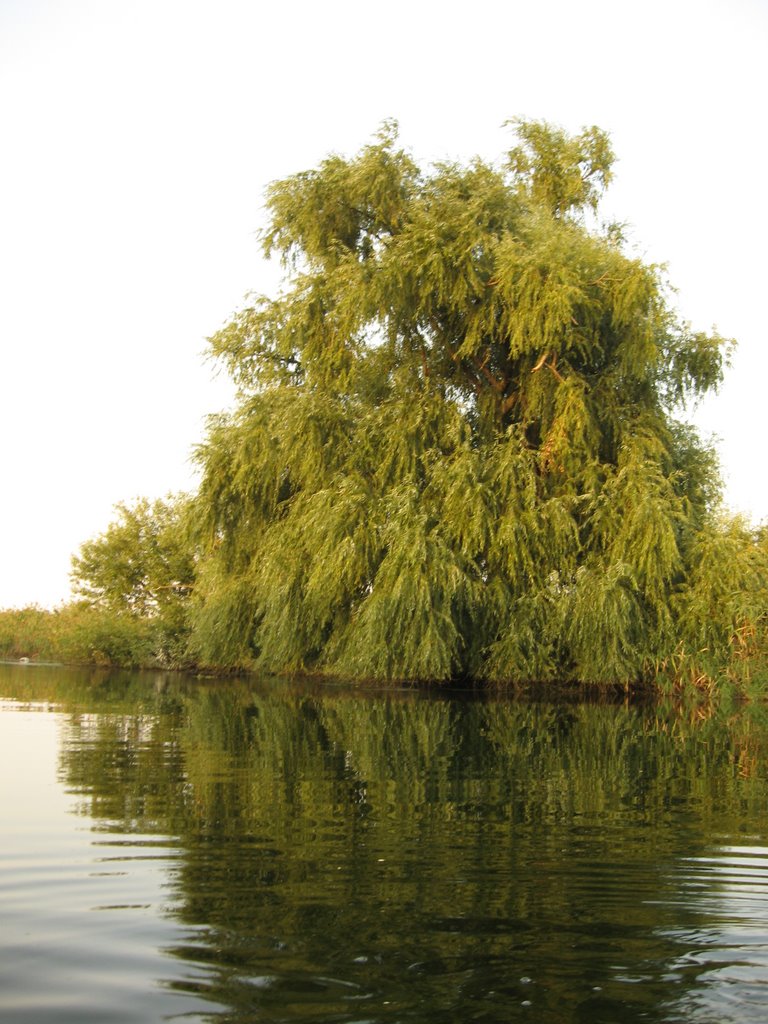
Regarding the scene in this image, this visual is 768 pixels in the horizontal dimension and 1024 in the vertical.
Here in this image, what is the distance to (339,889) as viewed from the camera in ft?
13.3

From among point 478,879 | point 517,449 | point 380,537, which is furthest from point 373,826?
point 517,449

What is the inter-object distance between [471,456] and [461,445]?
1.08ft

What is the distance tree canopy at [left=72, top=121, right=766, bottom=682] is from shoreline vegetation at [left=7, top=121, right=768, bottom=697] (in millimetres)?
51

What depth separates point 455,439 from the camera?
1834 centimetres

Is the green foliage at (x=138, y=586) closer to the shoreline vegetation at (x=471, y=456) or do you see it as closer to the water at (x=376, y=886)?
the shoreline vegetation at (x=471, y=456)

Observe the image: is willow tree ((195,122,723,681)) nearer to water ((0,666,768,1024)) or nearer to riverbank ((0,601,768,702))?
riverbank ((0,601,768,702))

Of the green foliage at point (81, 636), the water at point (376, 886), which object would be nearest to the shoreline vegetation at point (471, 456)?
the water at point (376, 886)

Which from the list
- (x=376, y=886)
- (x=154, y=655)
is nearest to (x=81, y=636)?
(x=154, y=655)

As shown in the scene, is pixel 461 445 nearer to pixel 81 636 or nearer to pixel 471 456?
pixel 471 456

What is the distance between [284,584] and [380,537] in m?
2.01

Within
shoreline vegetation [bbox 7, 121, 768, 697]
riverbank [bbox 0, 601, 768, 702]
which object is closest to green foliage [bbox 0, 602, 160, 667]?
riverbank [bbox 0, 601, 768, 702]

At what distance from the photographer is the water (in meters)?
2.90

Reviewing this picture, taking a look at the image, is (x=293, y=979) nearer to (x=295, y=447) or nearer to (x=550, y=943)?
(x=550, y=943)

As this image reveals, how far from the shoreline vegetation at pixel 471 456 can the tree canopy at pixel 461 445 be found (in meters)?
0.05
